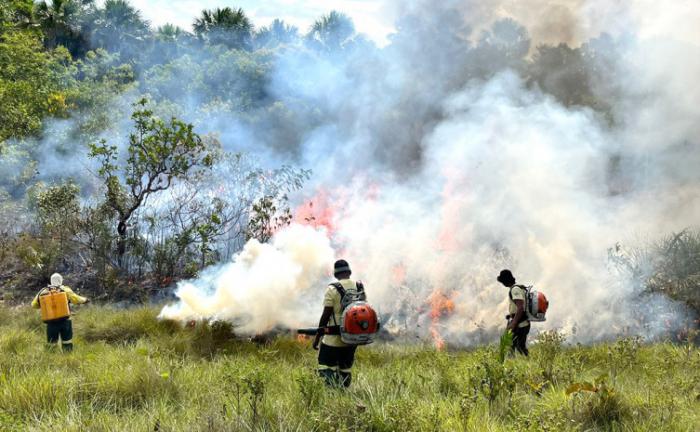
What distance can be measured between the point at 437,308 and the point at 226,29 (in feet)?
93.7

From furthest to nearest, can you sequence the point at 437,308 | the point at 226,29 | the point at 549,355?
the point at 226,29
the point at 437,308
the point at 549,355

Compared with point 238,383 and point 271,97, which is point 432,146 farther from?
point 238,383

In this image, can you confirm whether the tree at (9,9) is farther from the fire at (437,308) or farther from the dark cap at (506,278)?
the dark cap at (506,278)

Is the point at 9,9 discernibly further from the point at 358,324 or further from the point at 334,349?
the point at 358,324

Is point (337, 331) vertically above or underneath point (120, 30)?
underneath

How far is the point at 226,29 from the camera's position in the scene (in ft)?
112

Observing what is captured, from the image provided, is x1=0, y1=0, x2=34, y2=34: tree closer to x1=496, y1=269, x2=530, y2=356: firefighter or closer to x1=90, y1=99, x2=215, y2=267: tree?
x1=90, y1=99, x2=215, y2=267: tree

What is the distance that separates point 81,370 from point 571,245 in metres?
9.14

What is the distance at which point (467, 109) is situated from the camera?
17891 mm

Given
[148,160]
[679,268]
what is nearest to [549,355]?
[679,268]

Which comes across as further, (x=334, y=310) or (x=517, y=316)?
(x=517, y=316)

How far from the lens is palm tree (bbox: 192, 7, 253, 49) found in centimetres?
3388

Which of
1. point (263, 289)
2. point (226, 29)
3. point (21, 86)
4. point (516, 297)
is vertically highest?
point (226, 29)

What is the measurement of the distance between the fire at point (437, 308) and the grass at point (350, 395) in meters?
3.06
